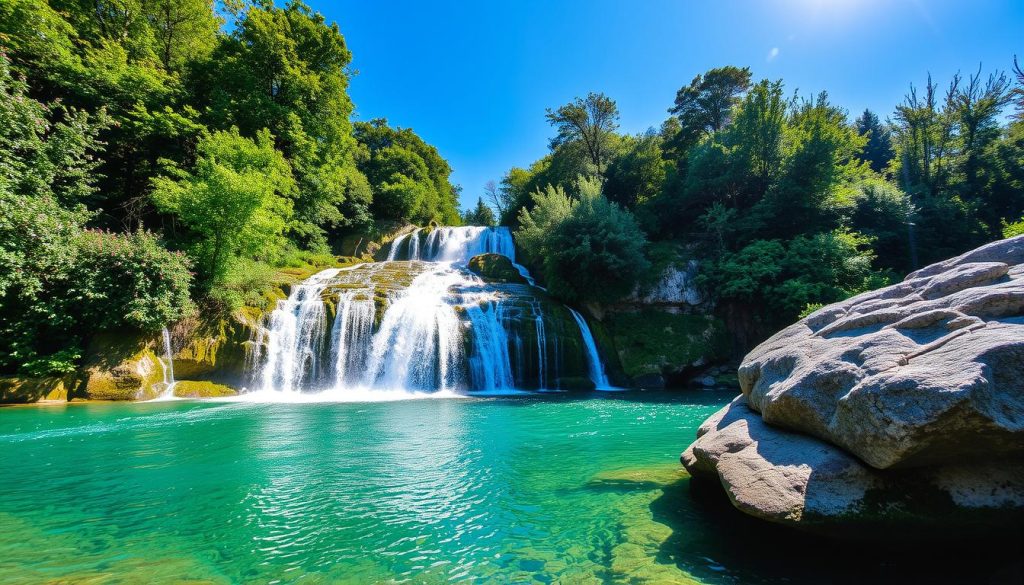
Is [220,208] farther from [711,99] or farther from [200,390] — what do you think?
[711,99]

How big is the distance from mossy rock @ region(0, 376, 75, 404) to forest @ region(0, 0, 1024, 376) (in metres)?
0.38

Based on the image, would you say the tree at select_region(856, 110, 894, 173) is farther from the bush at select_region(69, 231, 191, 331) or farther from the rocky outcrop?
the bush at select_region(69, 231, 191, 331)

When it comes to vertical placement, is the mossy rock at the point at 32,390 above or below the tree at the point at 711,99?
below

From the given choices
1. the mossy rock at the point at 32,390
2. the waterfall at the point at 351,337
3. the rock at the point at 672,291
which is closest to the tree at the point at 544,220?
the rock at the point at 672,291

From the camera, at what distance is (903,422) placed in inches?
86.6

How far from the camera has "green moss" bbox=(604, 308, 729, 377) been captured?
15.4 metres

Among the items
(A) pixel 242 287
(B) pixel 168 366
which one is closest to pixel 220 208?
(A) pixel 242 287

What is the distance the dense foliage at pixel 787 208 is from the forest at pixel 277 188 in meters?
0.10

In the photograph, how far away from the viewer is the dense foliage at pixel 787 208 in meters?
15.5

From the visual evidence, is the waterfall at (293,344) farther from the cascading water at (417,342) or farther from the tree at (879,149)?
the tree at (879,149)

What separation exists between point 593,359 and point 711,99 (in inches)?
915

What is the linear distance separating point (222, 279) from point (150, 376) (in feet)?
12.5

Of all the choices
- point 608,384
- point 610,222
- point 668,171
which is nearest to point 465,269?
point 610,222

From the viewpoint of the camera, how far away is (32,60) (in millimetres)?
14656
